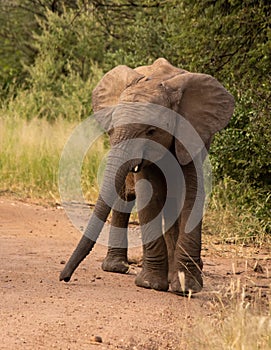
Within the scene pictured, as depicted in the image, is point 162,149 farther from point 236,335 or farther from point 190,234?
point 236,335

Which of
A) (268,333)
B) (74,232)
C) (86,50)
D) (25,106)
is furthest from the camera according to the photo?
(86,50)

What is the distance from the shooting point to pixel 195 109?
6594 millimetres

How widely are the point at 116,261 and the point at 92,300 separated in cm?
155

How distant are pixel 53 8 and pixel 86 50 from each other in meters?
2.49

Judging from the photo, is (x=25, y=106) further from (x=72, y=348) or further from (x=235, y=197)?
(x=72, y=348)

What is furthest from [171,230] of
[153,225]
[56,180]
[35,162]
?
[35,162]

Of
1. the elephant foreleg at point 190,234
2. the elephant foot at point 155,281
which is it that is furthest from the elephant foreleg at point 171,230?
the elephant foot at point 155,281

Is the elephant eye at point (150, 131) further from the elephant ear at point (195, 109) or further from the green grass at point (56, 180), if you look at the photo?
the green grass at point (56, 180)

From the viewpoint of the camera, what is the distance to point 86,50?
19.3 metres

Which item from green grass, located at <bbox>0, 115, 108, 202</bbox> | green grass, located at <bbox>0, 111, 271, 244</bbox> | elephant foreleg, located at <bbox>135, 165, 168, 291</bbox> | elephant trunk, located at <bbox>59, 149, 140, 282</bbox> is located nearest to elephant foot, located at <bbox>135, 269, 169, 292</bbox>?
elephant foreleg, located at <bbox>135, 165, 168, 291</bbox>

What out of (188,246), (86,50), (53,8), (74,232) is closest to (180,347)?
(188,246)

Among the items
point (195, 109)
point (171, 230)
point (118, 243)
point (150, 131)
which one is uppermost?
point (195, 109)

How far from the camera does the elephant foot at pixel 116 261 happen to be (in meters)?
7.30

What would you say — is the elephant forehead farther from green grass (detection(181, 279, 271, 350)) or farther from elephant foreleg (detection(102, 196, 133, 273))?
green grass (detection(181, 279, 271, 350))
